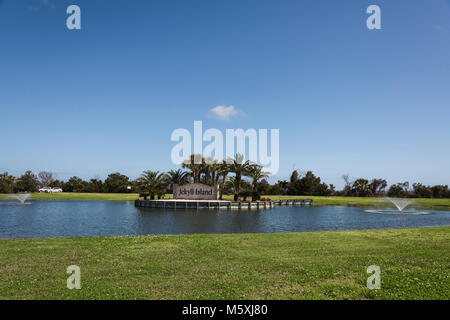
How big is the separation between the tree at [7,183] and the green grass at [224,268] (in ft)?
359

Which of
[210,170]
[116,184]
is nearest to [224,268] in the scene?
[210,170]

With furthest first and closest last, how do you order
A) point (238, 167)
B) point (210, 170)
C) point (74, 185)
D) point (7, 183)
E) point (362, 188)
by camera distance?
point (74, 185)
point (362, 188)
point (7, 183)
point (210, 170)
point (238, 167)

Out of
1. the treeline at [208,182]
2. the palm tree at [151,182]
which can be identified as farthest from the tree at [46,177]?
the palm tree at [151,182]

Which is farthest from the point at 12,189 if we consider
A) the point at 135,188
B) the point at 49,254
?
the point at 49,254

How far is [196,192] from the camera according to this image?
71188 mm

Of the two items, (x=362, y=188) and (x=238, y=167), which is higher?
(x=238, y=167)

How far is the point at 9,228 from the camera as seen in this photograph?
3022 cm

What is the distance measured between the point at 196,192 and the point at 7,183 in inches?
3171

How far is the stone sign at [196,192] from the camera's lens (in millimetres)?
70125

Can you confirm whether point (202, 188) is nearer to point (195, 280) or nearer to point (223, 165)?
point (223, 165)

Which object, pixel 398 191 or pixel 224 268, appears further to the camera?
pixel 398 191

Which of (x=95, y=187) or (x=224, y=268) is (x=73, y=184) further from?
(x=224, y=268)

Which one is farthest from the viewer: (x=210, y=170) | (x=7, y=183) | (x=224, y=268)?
(x=7, y=183)
